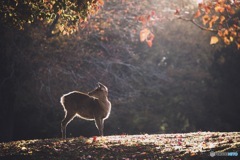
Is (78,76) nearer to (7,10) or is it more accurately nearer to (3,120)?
(3,120)

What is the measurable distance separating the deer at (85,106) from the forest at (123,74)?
219 inches

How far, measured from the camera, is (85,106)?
13508 millimetres

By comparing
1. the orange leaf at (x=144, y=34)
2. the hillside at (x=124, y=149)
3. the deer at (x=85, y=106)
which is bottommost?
the hillside at (x=124, y=149)

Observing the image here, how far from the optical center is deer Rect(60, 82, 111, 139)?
43.9 feet

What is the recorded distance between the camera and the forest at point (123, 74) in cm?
2439

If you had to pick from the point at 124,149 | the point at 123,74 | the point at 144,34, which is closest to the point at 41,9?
the point at 144,34

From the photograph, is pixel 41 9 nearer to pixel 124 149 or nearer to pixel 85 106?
pixel 85 106

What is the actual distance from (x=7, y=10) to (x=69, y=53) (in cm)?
1216

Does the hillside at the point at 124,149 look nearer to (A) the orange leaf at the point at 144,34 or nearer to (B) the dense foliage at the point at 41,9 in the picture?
(A) the orange leaf at the point at 144,34

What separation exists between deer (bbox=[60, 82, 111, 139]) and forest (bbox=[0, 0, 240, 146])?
5.57 meters

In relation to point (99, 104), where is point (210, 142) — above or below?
below

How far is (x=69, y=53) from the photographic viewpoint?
25234 mm

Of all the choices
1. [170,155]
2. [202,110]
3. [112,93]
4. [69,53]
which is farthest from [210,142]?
[202,110]

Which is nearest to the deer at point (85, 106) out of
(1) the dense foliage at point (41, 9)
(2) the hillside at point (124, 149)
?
(2) the hillside at point (124, 149)
